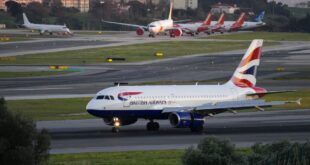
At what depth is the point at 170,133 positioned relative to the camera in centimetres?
5047

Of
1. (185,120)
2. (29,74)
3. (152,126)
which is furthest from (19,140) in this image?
(29,74)

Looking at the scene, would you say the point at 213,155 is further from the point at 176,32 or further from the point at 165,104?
the point at 176,32

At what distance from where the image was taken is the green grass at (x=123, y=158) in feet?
124

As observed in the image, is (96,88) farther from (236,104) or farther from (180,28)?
(180,28)

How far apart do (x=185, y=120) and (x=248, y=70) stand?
8371 mm

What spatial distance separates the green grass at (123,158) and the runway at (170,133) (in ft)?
6.07

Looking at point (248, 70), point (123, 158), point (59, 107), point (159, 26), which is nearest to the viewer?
point (123, 158)

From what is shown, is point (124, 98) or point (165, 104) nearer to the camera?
point (124, 98)

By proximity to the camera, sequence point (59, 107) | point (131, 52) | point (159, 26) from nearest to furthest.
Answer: point (59, 107)
point (131, 52)
point (159, 26)

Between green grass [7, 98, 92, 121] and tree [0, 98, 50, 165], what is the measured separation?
1117 inches

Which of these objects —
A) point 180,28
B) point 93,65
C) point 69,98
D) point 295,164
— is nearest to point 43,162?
point 295,164

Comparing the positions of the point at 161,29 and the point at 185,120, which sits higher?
the point at 185,120

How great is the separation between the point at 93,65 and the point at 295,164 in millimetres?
90065

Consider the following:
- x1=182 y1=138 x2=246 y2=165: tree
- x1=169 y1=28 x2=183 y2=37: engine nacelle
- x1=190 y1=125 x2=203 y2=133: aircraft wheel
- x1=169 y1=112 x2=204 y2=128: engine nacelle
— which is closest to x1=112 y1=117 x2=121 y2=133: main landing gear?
x1=169 y1=112 x2=204 y2=128: engine nacelle
